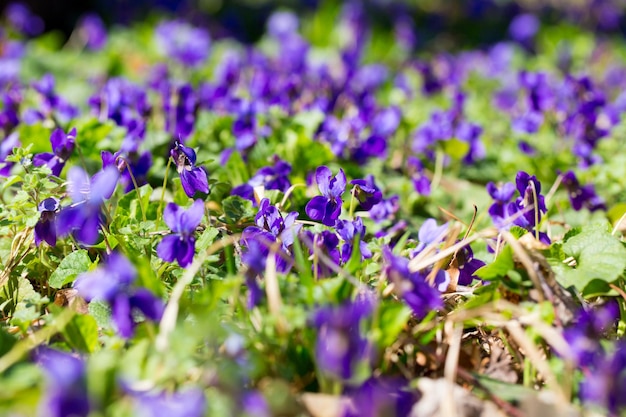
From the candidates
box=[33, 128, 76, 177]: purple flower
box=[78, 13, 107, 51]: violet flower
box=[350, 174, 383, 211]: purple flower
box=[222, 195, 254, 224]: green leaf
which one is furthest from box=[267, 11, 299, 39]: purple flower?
box=[350, 174, 383, 211]: purple flower

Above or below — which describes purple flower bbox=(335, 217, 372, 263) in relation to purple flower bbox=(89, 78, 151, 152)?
above

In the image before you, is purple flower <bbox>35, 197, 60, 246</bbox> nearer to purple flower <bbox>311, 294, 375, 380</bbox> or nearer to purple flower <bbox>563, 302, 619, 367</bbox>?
purple flower <bbox>311, 294, 375, 380</bbox>

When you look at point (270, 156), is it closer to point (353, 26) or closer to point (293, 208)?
point (293, 208)

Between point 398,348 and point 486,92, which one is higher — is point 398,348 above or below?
above

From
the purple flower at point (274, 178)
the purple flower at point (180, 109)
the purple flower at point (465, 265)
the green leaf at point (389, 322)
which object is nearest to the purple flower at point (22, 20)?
the purple flower at point (180, 109)

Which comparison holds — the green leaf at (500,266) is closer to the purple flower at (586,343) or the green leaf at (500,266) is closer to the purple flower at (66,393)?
the purple flower at (586,343)

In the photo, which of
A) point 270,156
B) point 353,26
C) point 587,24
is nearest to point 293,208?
point 270,156

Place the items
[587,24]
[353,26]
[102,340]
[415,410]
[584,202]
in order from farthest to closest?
[587,24] < [353,26] < [584,202] < [102,340] < [415,410]
